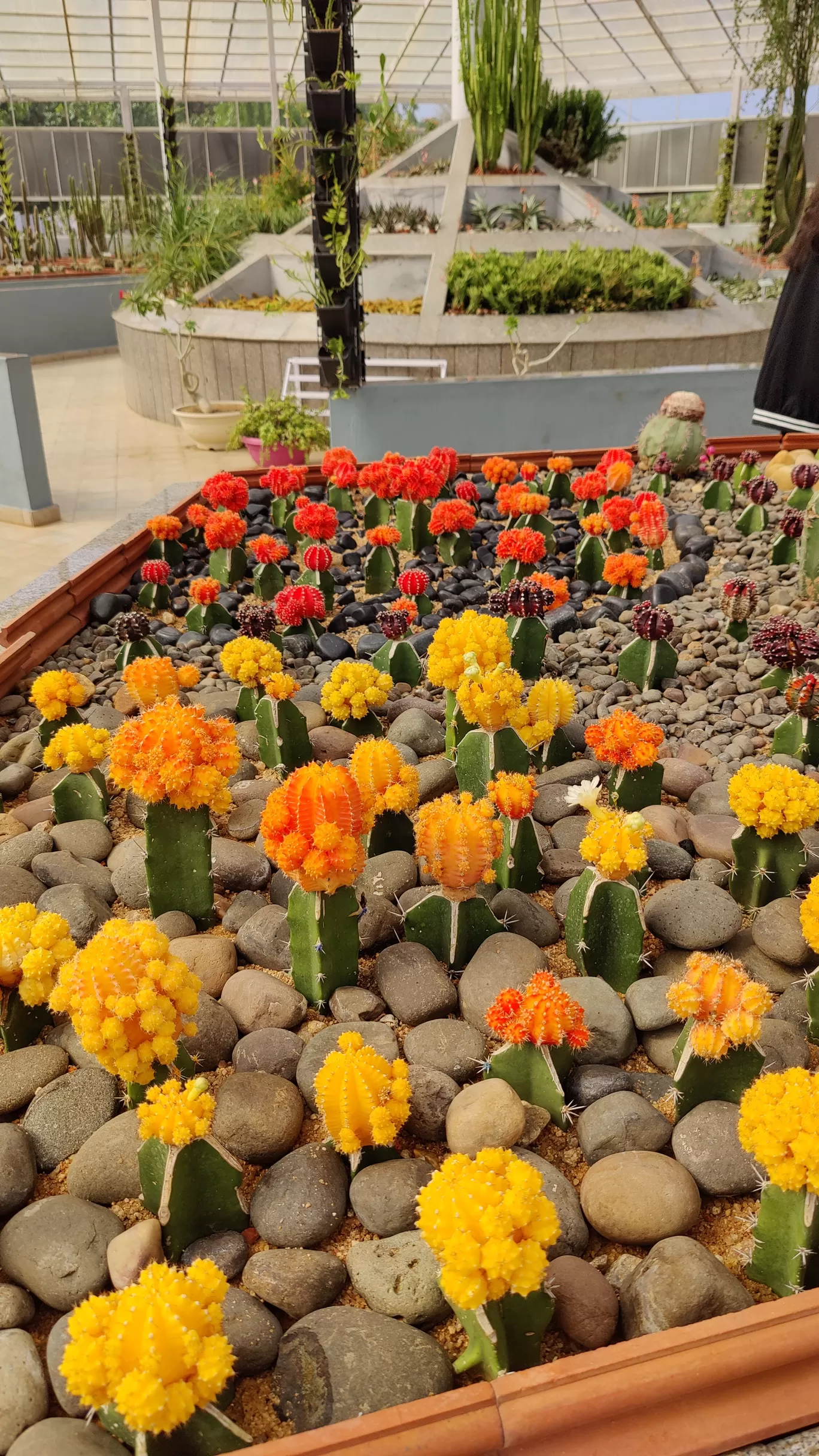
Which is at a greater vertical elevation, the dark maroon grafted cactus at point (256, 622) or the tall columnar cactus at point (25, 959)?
the dark maroon grafted cactus at point (256, 622)

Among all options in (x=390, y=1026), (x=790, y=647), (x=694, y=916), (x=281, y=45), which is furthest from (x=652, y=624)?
(x=281, y=45)

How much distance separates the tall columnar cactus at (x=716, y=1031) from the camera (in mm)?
1595

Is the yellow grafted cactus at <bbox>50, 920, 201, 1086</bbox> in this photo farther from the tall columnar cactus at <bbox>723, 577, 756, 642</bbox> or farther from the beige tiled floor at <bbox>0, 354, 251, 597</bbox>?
the beige tiled floor at <bbox>0, 354, 251, 597</bbox>

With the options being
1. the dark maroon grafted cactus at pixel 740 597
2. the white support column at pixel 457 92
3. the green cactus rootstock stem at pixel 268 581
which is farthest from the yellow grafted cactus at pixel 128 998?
the white support column at pixel 457 92

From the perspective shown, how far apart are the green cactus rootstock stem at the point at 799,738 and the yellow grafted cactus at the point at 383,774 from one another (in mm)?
1057

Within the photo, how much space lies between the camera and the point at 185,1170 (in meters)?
1.48

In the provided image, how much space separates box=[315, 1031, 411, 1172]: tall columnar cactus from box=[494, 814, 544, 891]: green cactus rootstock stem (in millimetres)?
658

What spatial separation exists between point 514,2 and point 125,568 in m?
9.68

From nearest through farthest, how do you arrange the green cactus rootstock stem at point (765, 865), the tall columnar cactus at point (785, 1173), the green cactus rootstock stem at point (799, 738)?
the tall columnar cactus at point (785, 1173)
the green cactus rootstock stem at point (765, 865)
the green cactus rootstock stem at point (799, 738)

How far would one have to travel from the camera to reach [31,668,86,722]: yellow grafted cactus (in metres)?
2.71

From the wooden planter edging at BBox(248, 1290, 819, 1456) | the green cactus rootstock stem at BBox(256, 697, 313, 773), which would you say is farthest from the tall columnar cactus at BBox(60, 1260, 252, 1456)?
the green cactus rootstock stem at BBox(256, 697, 313, 773)

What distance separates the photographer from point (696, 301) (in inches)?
358

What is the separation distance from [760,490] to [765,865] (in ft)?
8.32

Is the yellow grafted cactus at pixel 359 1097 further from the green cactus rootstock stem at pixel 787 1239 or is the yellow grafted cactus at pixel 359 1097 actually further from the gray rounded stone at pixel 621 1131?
the green cactus rootstock stem at pixel 787 1239
